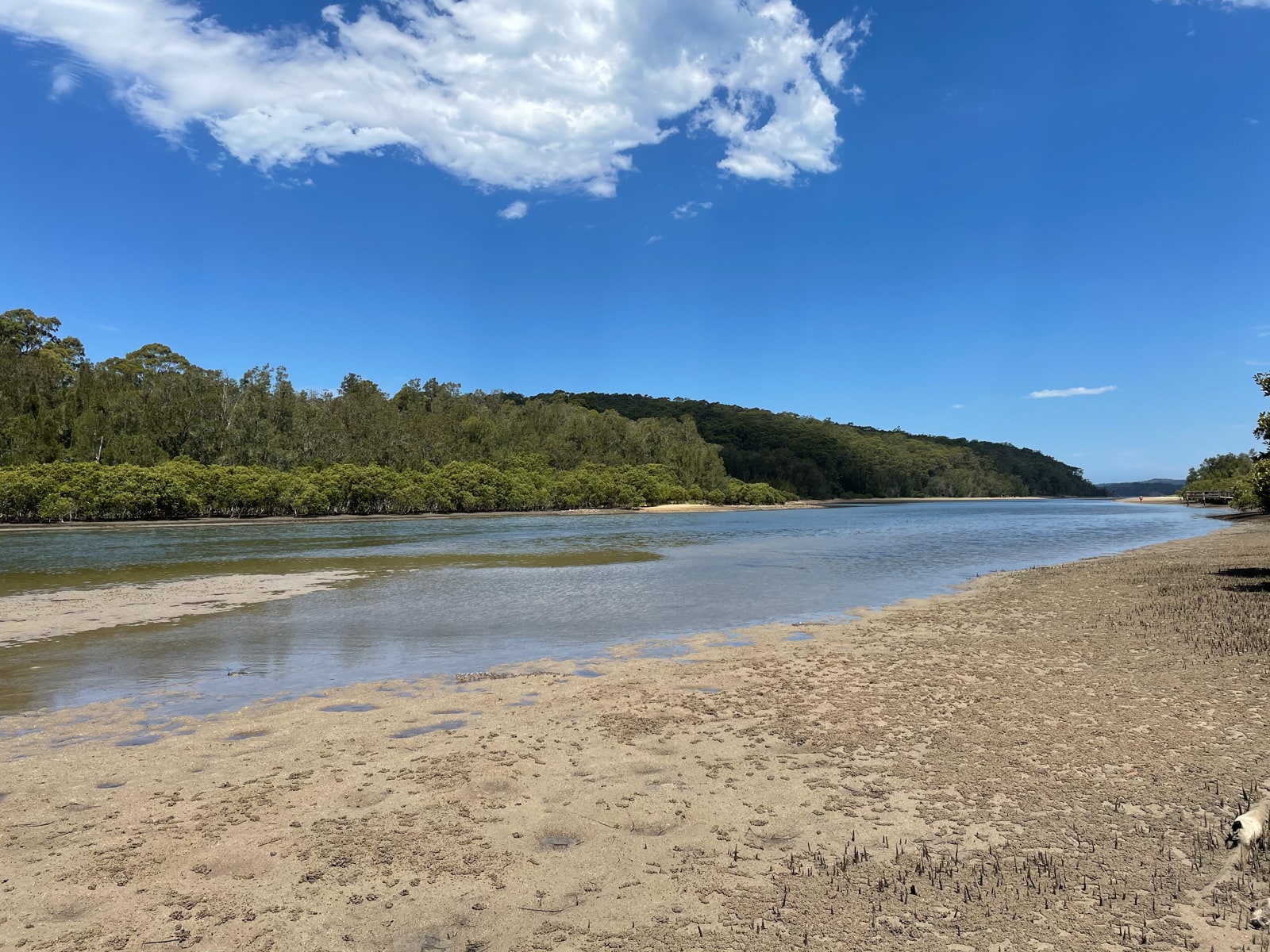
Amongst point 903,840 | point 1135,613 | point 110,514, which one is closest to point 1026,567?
point 1135,613

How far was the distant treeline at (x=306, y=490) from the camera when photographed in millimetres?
87312

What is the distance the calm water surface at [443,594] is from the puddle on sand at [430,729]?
375 centimetres

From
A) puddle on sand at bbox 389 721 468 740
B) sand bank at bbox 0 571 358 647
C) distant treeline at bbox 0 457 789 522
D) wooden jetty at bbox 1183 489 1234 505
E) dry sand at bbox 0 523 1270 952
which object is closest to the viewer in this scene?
dry sand at bbox 0 523 1270 952

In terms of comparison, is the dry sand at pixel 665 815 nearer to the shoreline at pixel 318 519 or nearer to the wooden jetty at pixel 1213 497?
the shoreline at pixel 318 519

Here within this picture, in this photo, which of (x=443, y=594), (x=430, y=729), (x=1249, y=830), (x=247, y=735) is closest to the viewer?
(x=1249, y=830)

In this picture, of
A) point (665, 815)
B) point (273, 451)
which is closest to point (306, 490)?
point (273, 451)

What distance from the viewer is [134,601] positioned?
80.3 ft

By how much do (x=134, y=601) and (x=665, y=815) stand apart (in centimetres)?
2446

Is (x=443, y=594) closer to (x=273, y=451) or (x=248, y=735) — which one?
(x=248, y=735)

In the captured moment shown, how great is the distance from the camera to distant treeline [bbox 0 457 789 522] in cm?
8731

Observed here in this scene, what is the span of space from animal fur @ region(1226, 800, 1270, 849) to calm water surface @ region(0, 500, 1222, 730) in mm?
10617

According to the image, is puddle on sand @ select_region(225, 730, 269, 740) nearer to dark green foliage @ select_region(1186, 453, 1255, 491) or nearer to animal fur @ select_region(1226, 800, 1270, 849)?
animal fur @ select_region(1226, 800, 1270, 849)

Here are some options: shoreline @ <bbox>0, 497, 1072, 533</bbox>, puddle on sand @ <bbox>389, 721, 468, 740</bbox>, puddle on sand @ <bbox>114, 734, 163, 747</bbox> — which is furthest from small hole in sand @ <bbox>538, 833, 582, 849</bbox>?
shoreline @ <bbox>0, 497, 1072, 533</bbox>

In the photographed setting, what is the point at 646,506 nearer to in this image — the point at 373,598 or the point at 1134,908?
the point at 373,598
